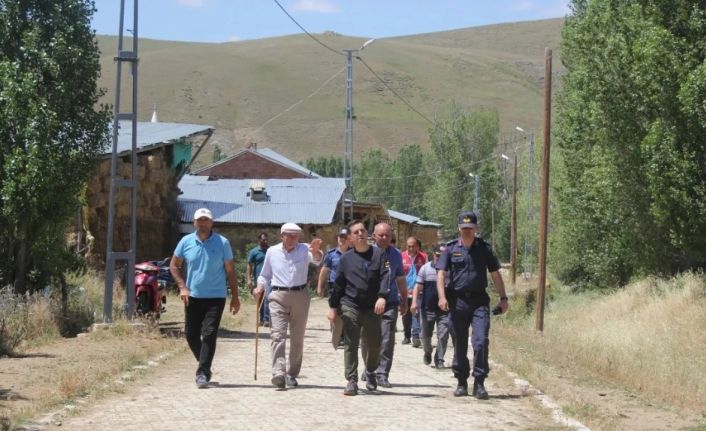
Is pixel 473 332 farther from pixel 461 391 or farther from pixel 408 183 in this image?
pixel 408 183

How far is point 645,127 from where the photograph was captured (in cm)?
2688

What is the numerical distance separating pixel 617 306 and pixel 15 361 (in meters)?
19.2

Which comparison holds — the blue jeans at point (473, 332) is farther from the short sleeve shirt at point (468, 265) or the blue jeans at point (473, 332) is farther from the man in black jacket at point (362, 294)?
the man in black jacket at point (362, 294)

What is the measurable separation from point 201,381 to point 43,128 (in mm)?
8030

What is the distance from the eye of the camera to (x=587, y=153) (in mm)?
35219

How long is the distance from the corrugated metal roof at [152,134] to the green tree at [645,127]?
1272cm

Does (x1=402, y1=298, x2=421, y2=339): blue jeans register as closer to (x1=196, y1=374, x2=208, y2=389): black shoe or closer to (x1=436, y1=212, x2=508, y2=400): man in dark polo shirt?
(x1=436, y1=212, x2=508, y2=400): man in dark polo shirt

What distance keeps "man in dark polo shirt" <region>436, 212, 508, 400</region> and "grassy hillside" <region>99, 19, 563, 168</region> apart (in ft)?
372

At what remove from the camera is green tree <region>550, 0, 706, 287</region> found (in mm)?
24859

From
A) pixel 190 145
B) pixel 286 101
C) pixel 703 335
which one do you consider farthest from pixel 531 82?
pixel 703 335

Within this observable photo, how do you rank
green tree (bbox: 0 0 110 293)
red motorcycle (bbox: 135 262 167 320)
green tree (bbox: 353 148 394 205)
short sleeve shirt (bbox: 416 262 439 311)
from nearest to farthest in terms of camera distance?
1. short sleeve shirt (bbox: 416 262 439 311)
2. green tree (bbox: 0 0 110 293)
3. red motorcycle (bbox: 135 262 167 320)
4. green tree (bbox: 353 148 394 205)

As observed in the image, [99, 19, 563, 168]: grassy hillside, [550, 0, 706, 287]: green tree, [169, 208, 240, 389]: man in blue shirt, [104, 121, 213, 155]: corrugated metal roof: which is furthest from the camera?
[99, 19, 563, 168]: grassy hillside

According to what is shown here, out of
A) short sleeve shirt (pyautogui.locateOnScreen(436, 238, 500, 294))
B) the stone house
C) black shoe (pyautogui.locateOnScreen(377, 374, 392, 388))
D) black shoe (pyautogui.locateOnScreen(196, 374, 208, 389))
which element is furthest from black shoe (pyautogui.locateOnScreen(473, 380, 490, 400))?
the stone house

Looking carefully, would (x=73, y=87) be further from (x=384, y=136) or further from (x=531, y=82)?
(x=531, y=82)
